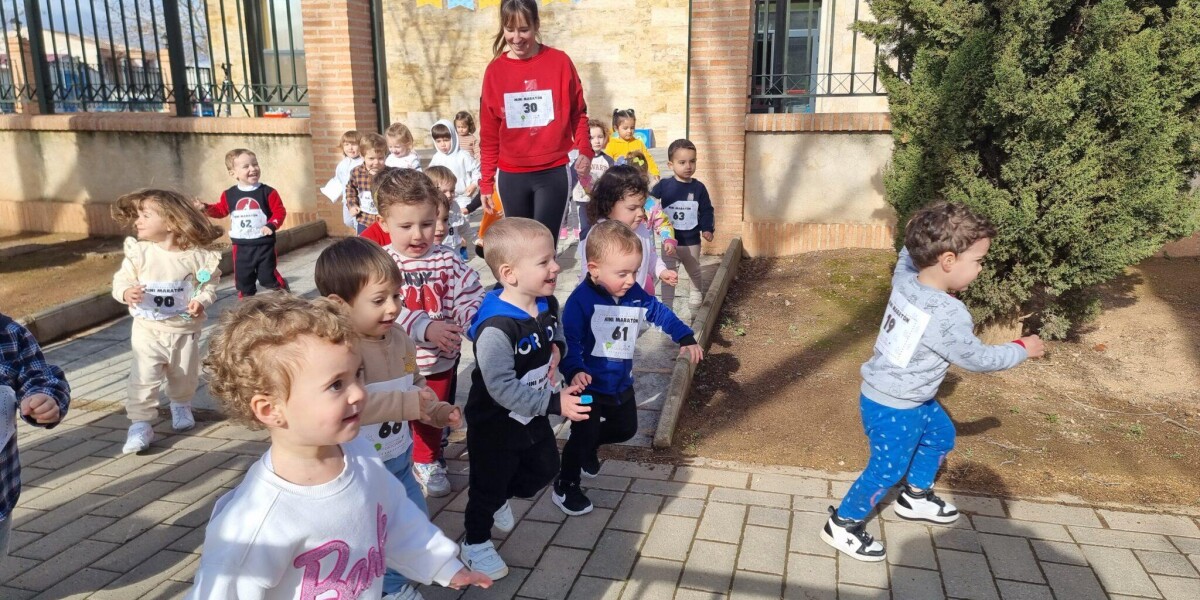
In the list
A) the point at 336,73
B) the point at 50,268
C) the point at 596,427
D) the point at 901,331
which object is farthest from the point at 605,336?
the point at 50,268

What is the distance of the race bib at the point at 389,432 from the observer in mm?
2846

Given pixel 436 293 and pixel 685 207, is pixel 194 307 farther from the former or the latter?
pixel 685 207

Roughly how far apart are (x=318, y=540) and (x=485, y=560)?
4.66 feet

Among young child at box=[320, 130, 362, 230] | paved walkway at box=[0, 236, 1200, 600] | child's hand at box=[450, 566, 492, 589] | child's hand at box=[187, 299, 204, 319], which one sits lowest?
paved walkway at box=[0, 236, 1200, 600]

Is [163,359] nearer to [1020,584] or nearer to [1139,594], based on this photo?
[1020,584]

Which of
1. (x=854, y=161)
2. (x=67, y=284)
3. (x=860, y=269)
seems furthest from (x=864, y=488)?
(x=67, y=284)

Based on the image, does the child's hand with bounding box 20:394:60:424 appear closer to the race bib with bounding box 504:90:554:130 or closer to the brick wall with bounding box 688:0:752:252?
the race bib with bounding box 504:90:554:130

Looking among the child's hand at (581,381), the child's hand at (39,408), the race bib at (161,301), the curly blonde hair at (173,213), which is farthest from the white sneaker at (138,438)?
the child's hand at (581,381)

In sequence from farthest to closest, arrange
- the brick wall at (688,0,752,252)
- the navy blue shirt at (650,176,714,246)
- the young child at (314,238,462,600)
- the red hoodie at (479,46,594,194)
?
the brick wall at (688,0,752,252)
the navy blue shirt at (650,176,714,246)
the red hoodie at (479,46,594,194)
the young child at (314,238,462,600)

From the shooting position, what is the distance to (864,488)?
3.42m

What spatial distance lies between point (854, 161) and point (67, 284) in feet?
26.9

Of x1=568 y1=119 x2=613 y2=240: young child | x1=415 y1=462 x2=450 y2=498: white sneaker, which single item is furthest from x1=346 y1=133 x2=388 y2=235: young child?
x1=415 y1=462 x2=450 y2=498: white sneaker

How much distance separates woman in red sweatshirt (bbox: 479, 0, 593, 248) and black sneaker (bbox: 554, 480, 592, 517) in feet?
7.24

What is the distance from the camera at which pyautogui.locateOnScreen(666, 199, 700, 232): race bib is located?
21.8 ft
